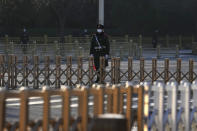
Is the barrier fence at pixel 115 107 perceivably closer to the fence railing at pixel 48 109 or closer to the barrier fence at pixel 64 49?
the fence railing at pixel 48 109

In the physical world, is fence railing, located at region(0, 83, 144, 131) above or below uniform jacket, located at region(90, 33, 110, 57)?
below

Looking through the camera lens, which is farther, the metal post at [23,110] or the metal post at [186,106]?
the metal post at [186,106]

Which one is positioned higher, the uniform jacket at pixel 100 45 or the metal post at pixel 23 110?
the uniform jacket at pixel 100 45

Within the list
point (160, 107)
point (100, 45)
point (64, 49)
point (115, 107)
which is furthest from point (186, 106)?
point (64, 49)

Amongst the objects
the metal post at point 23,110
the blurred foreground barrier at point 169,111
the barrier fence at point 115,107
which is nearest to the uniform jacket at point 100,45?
the barrier fence at point 115,107

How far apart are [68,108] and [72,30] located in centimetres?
5127

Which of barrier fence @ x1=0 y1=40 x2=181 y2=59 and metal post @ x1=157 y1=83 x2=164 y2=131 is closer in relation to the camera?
metal post @ x1=157 y1=83 x2=164 y2=131

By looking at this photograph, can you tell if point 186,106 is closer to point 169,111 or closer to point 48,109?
point 169,111

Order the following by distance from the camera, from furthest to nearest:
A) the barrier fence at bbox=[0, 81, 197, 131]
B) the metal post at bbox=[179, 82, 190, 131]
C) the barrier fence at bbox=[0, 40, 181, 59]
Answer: the barrier fence at bbox=[0, 40, 181, 59], the metal post at bbox=[179, 82, 190, 131], the barrier fence at bbox=[0, 81, 197, 131]

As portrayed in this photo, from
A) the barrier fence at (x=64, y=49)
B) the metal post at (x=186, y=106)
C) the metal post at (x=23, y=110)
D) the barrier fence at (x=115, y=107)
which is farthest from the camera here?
the barrier fence at (x=64, y=49)

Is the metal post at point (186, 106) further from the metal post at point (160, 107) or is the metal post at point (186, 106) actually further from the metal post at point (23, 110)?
the metal post at point (23, 110)

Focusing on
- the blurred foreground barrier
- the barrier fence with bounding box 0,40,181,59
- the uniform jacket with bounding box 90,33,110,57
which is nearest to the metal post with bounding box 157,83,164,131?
the blurred foreground barrier

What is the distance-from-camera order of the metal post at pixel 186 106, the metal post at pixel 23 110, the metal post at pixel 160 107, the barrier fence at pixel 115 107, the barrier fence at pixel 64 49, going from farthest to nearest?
1. the barrier fence at pixel 64 49
2. the metal post at pixel 186 106
3. the metal post at pixel 160 107
4. the barrier fence at pixel 115 107
5. the metal post at pixel 23 110

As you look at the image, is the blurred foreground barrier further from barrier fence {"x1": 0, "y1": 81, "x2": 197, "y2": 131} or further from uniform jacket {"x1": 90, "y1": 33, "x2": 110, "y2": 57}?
uniform jacket {"x1": 90, "y1": 33, "x2": 110, "y2": 57}
